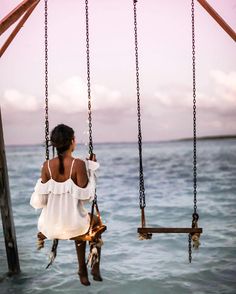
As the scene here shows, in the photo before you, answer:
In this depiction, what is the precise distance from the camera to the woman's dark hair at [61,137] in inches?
203

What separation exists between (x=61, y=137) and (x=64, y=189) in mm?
634

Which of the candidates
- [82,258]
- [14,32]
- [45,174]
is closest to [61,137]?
[45,174]

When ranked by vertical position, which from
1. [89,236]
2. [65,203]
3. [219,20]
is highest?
[219,20]

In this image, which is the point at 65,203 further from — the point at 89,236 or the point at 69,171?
the point at 89,236

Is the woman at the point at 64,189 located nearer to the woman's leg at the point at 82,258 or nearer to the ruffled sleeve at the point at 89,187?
the ruffled sleeve at the point at 89,187

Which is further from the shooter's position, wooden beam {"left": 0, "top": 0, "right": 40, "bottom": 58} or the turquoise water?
the turquoise water

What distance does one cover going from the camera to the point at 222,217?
1731 cm

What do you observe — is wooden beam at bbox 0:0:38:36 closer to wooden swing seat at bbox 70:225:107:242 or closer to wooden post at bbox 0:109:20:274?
wooden post at bbox 0:109:20:274

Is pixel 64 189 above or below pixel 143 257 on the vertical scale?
above

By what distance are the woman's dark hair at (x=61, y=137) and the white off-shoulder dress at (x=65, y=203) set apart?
340 mm

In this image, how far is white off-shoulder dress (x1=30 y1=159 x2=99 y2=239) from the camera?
206 inches

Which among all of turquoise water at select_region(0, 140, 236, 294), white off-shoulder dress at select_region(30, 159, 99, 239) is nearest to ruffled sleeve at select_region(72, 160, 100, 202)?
white off-shoulder dress at select_region(30, 159, 99, 239)

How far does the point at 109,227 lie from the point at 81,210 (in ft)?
35.8

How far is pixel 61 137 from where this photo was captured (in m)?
5.14
